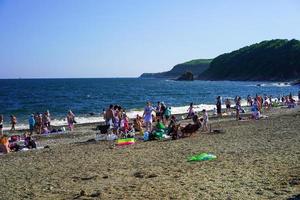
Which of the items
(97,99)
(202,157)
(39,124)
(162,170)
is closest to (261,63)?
(97,99)

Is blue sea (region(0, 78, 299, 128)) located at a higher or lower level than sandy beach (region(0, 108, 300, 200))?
lower

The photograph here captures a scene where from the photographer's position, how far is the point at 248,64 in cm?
15950


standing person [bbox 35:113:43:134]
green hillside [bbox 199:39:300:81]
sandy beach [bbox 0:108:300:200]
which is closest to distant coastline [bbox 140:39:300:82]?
green hillside [bbox 199:39:300:81]

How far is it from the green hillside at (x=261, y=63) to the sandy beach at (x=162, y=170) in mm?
119816

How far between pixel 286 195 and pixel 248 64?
155 metres

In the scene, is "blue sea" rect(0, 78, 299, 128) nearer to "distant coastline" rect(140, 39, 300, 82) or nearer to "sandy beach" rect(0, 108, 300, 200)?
"sandy beach" rect(0, 108, 300, 200)

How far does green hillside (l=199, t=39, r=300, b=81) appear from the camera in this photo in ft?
453

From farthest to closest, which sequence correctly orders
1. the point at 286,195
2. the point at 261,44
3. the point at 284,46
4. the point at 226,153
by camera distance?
the point at 261,44 → the point at 284,46 → the point at 226,153 → the point at 286,195

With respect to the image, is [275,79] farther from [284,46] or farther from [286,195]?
[286,195]

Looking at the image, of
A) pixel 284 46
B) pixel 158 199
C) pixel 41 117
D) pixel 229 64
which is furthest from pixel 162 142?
pixel 229 64

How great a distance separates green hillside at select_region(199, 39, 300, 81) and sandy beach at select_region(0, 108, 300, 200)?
11982cm

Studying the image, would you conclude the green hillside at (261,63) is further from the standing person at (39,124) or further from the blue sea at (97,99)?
the standing person at (39,124)

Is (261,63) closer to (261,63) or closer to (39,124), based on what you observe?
(261,63)

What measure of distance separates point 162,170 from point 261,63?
14590cm
